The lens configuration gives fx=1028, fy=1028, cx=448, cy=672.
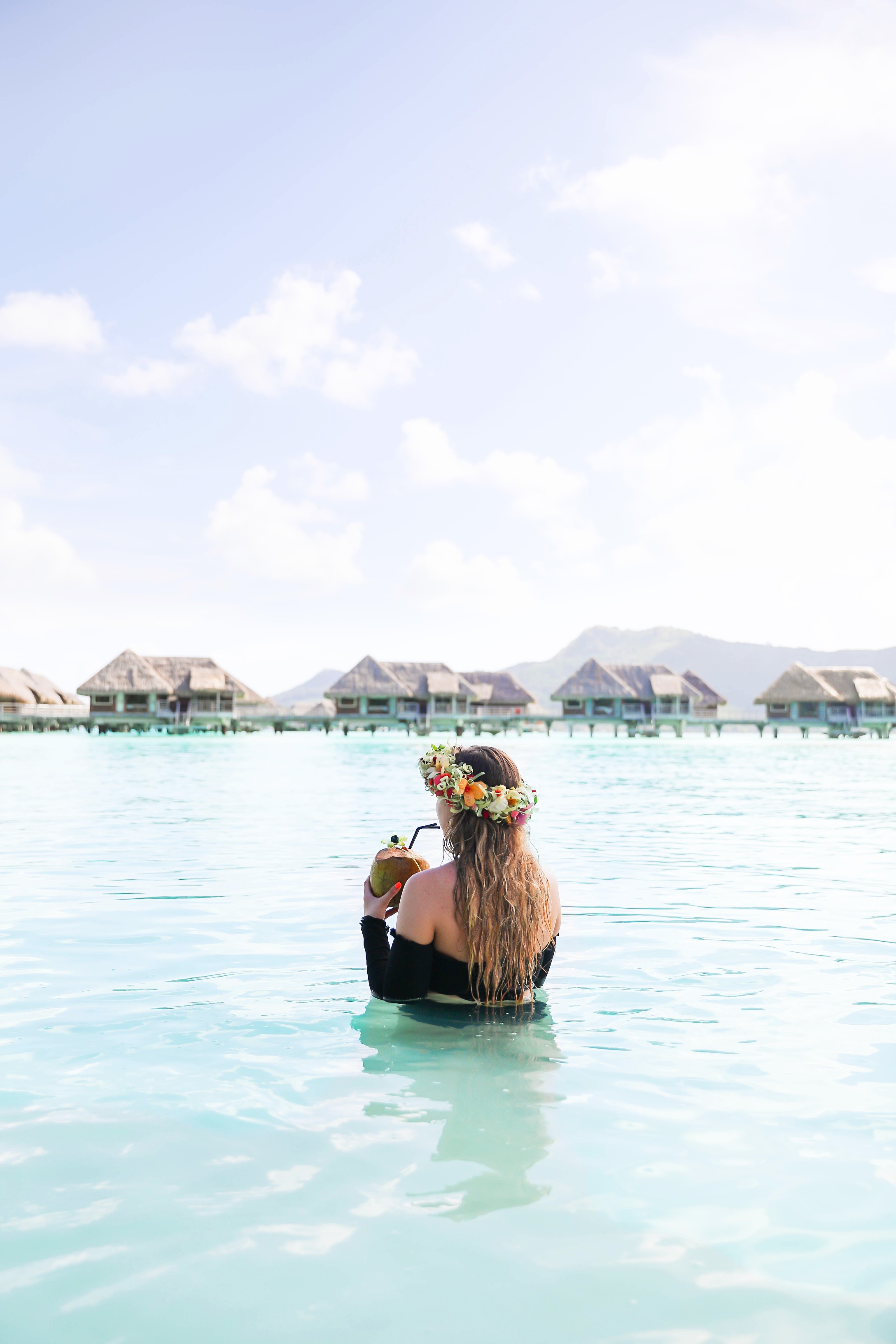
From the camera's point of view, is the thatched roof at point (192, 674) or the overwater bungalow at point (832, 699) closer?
the thatched roof at point (192, 674)

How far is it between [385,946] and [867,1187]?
1.82 metres

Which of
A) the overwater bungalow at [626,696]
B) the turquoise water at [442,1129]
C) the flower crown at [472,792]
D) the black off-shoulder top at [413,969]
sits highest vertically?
the overwater bungalow at [626,696]

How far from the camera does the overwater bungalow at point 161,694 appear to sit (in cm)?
5512

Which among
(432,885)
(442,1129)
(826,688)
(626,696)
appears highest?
(826,688)

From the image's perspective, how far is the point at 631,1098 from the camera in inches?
146

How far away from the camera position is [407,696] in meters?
61.8

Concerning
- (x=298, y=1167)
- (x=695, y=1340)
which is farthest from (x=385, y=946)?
(x=695, y=1340)

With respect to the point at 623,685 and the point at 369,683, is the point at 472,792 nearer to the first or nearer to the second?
the point at 369,683

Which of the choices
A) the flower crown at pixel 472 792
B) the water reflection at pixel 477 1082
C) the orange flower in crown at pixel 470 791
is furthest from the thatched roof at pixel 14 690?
the orange flower in crown at pixel 470 791

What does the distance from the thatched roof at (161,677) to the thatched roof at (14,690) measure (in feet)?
13.4

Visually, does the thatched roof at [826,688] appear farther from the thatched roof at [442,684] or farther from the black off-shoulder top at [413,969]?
the black off-shoulder top at [413,969]

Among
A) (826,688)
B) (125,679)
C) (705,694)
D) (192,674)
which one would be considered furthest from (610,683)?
(125,679)

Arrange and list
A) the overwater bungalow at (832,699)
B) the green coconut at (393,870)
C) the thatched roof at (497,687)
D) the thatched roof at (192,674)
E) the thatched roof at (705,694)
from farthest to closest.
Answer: the thatched roof at (497,687) → the thatched roof at (705,694) → the overwater bungalow at (832,699) → the thatched roof at (192,674) → the green coconut at (393,870)

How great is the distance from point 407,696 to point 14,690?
22148mm
